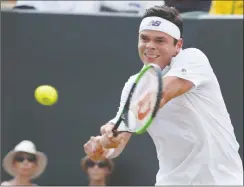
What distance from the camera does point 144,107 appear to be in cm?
411

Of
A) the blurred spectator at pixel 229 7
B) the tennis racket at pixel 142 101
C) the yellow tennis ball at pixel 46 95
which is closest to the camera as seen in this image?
the tennis racket at pixel 142 101

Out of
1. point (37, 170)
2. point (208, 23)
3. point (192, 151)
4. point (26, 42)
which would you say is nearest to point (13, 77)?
point (26, 42)

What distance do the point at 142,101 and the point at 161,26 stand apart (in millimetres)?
658

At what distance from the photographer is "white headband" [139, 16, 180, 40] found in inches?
181

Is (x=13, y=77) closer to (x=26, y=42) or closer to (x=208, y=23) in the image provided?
(x=26, y=42)

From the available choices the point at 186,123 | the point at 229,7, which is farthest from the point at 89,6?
the point at 186,123

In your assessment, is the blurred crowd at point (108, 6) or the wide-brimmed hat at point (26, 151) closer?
the wide-brimmed hat at point (26, 151)

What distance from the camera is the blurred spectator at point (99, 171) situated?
23.6 feet

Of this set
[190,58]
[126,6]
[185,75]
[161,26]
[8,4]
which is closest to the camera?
[185,75]

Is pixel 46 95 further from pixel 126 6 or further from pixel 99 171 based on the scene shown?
pixel 126 6

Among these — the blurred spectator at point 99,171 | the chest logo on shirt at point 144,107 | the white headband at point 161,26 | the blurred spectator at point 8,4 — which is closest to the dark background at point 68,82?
the blurred spectator at point 99,171

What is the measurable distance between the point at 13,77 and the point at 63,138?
804 millimetres

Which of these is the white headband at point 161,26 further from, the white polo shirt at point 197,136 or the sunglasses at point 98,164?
the sunglasses at point 98,164

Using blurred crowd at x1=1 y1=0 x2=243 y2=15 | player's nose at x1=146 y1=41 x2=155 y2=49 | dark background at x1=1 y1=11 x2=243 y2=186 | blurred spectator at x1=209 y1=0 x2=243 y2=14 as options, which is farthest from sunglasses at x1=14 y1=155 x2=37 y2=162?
player's nose at x1=146 y1=41 x2=155 y2=49
